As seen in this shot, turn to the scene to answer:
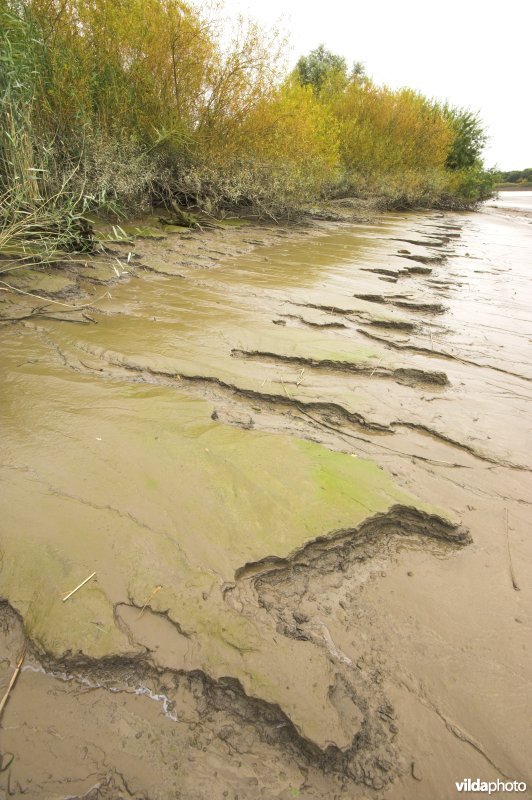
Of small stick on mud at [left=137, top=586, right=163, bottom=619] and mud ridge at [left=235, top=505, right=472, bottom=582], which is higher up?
small stick on mud at [left=137, top=586, right=163, bottom=619]

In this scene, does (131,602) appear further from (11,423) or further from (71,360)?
(71,360)

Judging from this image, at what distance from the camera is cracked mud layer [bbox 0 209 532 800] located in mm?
905

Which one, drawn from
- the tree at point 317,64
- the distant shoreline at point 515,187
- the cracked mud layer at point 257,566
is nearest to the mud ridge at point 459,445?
the cracked mud layer at point 257,566

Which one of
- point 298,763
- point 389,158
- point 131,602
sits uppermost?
point 389,158

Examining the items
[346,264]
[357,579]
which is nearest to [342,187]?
[346,264]

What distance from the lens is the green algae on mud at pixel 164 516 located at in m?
1.04

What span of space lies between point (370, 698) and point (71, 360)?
2091 mm

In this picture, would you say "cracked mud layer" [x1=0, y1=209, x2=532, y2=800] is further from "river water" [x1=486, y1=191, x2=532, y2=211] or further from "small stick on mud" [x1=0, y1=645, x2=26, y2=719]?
"river water" [x1=486, y1=191, x2=532, y2=211]

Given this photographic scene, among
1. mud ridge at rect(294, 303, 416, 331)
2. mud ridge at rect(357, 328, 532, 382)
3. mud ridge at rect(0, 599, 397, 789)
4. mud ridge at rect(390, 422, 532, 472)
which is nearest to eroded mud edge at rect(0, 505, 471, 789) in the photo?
mud ridge at rect(0, 599, 397, 789)

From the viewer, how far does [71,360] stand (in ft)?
7.62

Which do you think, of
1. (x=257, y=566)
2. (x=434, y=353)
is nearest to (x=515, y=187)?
(x=434, y=353)

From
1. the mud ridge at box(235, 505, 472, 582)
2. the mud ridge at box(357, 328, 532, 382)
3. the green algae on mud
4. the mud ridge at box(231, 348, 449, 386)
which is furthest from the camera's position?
the mud ridge at box(357, 328, 532, 382)

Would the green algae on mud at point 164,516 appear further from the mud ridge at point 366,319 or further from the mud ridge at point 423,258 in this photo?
the mud ridge at point 423,258

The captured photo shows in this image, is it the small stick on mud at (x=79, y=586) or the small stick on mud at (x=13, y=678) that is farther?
the small stick on mud at (x=79, y=586)
